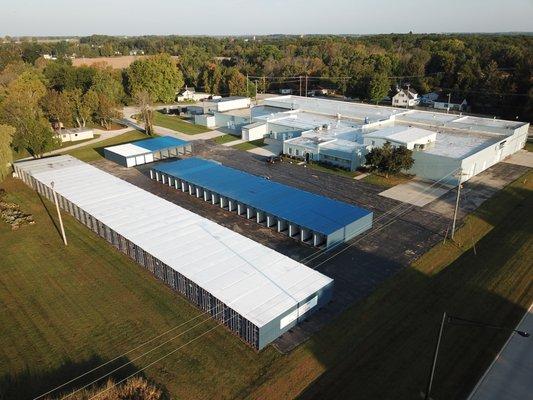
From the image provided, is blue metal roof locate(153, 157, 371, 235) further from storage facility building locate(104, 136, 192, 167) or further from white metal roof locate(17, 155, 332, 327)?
storage facility building locate(104, 136, 192, 167)

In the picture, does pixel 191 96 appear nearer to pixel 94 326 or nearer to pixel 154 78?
pixel 154 78

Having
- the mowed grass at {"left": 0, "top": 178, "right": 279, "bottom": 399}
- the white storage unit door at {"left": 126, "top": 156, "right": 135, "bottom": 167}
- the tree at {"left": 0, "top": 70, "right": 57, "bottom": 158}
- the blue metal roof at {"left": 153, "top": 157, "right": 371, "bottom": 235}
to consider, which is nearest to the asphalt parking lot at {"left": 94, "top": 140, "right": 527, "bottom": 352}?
the white storage unit door at {"left": 126, "top": 156, "right": 135, "bottom": 167}

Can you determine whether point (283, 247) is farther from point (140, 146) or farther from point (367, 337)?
point (140, 146)

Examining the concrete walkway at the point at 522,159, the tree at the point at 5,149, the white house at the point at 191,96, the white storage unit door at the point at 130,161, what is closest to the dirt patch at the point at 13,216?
the tree at the point at 5,149

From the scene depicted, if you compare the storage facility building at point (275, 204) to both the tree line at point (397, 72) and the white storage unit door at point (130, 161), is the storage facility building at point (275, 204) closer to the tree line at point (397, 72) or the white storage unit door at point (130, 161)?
the white storage unit door at point (130, 161)

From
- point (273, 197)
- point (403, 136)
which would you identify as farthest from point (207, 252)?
point (403, 136)

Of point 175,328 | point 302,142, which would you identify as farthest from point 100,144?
point 175,328
